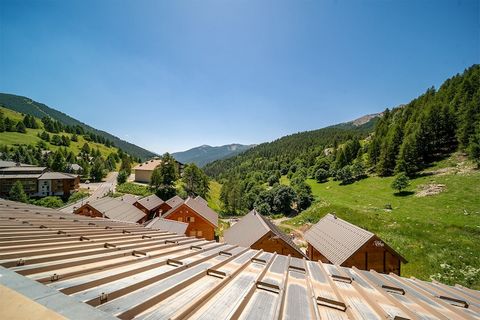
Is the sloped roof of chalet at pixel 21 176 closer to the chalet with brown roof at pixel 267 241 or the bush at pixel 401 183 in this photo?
the chalet with brown roof at pixel 267 241

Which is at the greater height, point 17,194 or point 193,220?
point 17,194

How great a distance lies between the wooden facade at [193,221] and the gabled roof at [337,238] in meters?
18.0

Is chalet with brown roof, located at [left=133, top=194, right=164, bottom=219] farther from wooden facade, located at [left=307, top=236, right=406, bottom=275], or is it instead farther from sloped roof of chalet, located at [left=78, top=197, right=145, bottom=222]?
wooden facade, located at [left=307, top=236, right=406, bottom=275]

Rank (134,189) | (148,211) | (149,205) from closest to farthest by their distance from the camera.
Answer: (148,211) → (149,205) → (134,189)

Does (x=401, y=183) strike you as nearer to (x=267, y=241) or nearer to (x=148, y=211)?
(x=267, y=241)

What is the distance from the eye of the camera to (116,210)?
35.3 m

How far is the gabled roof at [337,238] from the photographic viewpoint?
19.1m

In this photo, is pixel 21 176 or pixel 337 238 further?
pixel 21 176

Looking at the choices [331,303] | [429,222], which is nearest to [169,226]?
[331,303]

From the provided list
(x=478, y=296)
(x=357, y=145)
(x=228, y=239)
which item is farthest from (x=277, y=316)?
(x=357, y=145)

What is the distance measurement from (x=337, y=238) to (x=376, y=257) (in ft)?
11.9

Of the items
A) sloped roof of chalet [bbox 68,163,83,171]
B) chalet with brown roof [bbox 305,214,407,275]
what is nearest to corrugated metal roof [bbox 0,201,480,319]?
chalet with brown roof [bbox 305,214,407,275]

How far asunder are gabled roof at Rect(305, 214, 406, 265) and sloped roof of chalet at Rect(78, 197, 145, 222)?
26.8 meters

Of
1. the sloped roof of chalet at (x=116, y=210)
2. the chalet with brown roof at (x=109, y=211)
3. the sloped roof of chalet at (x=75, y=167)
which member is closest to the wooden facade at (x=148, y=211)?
the sloped roof of chalet at (x=116, y=210)
